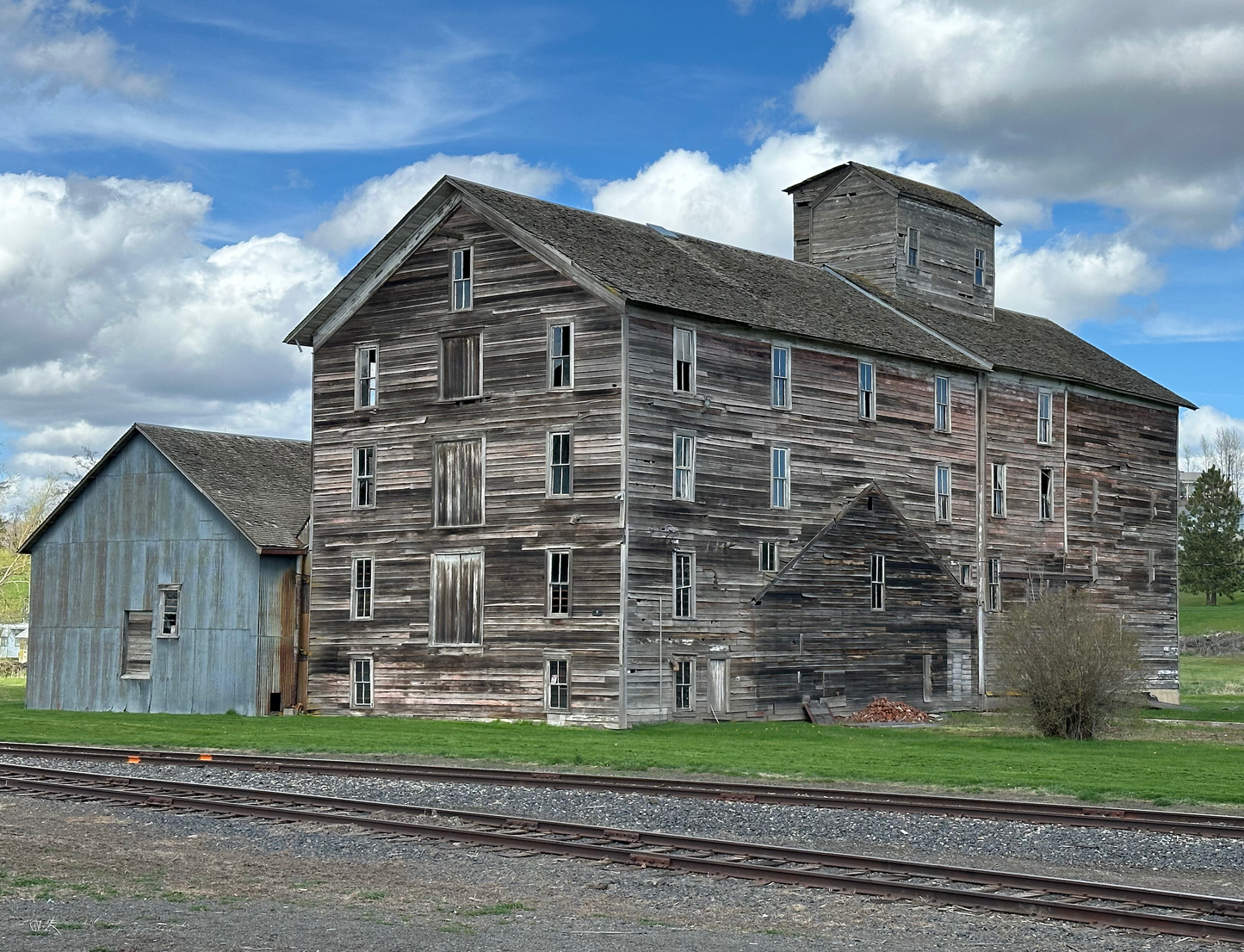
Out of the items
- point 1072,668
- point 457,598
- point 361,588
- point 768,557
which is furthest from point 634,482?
point 1072,668

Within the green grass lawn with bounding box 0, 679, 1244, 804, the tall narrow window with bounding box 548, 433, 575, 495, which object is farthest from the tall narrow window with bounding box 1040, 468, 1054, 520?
the tall narrow window with bounding box 548, 433, 575, 495

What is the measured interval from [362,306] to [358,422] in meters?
3.29

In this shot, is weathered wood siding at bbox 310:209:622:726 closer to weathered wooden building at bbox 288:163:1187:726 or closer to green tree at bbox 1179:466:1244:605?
weathered wooden building at bbox 288:163:1187:726

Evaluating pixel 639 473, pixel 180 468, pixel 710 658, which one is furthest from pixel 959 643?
pixel 180 468

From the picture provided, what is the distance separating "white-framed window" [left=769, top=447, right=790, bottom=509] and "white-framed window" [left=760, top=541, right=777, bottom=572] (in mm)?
1095

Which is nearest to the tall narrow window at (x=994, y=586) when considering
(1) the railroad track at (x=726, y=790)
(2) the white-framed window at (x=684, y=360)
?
(2) the white-framed window at (x=684, y=360)

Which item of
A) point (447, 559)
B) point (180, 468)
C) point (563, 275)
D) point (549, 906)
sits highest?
point (563, 275)

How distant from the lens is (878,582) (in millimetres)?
44719

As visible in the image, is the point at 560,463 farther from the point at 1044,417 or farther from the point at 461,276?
the point at 1044,417

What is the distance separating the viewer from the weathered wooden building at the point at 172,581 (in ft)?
147

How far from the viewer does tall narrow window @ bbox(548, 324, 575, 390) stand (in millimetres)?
39562

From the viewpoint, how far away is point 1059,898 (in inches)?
535

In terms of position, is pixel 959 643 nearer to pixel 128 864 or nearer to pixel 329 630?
pixel 329 630

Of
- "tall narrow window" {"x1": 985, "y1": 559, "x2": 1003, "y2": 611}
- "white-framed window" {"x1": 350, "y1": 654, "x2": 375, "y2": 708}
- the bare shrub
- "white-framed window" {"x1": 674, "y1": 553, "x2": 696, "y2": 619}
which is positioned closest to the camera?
the bare shrub
